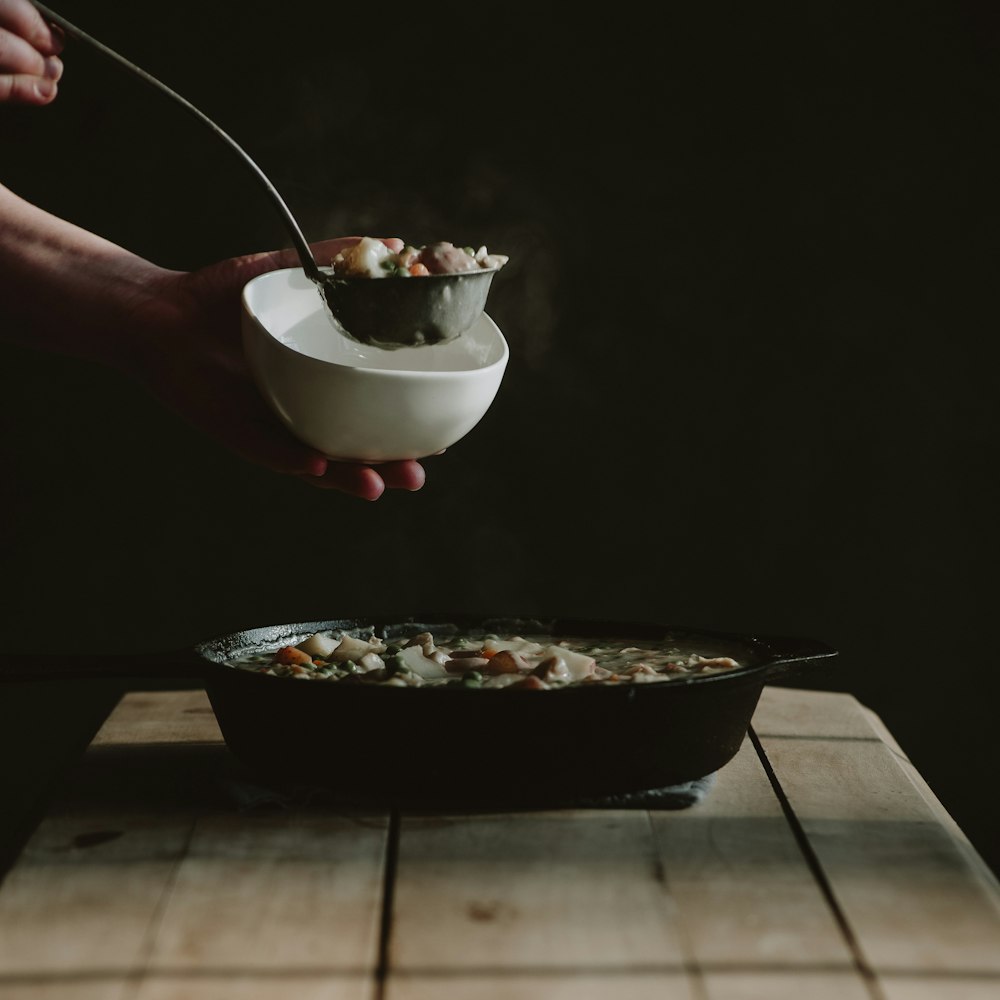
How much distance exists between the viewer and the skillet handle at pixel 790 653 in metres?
1.55

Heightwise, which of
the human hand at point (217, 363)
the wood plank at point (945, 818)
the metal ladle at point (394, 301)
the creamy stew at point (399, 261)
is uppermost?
the creamy stew at point (399, 261)

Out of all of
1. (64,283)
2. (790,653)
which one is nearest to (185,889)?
(790,653)

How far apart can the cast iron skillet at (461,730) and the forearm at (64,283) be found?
0.75 metres

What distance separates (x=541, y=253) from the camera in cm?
289

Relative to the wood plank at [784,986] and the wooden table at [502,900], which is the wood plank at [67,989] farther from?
the wood plank at [784,986]

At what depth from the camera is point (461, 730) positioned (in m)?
1.35

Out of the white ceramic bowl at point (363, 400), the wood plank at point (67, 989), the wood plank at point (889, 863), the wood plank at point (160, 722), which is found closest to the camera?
the wood plank at point (67, 989)

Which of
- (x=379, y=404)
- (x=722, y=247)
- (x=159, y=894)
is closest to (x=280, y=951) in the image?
(x=159, y=894)

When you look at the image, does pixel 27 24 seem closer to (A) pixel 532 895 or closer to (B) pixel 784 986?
A: (A) pixel 532 895

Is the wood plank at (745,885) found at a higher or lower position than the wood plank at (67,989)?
higher

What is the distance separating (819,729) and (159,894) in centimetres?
100

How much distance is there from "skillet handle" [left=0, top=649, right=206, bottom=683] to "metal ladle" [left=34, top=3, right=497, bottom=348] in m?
0.46

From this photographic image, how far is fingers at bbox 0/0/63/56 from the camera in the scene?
1574 millimetres

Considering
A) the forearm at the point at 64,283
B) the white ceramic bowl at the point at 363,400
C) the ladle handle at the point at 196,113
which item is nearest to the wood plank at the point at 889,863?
the white ceramic bowl at the point at 363,400
